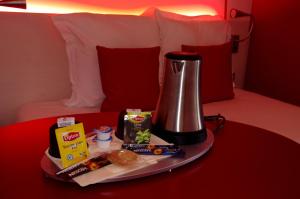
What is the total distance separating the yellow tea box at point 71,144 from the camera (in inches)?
30.0

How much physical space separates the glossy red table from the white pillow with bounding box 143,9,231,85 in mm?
1028

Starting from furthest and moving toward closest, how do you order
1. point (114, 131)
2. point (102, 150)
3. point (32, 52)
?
1. point (32, 52)
2. point (114, 131)
3. point (102, 150)

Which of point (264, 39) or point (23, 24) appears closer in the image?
point (23, 24)

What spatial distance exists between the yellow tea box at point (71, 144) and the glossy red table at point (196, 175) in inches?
2.5

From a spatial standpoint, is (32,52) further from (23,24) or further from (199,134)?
(199,134)

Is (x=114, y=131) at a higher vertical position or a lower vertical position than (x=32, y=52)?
lower

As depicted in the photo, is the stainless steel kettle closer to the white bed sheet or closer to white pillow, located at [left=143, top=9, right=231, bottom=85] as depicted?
the white bed sheet

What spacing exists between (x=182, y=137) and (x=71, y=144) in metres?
0.31

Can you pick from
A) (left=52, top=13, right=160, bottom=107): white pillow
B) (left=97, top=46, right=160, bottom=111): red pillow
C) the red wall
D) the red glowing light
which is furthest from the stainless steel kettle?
the red wall

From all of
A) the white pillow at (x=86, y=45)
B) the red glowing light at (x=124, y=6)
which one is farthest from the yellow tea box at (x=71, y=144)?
the red glowing light at (x=124, y=6)

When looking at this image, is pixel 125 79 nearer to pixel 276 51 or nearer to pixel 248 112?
pixel 248 112

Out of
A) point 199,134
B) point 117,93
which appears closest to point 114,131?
point 199,134

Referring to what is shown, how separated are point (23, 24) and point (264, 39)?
187 cm

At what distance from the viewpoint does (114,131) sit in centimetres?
98
